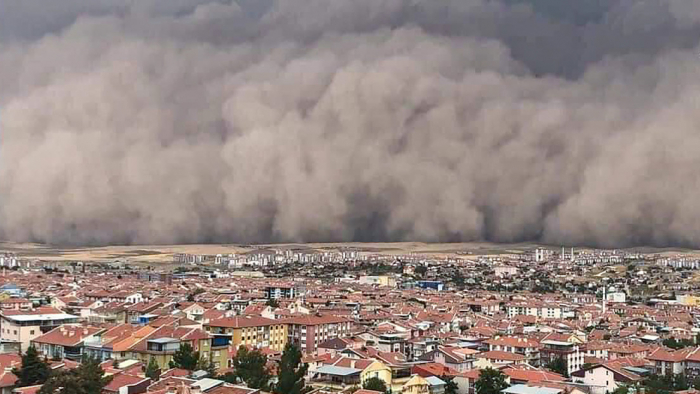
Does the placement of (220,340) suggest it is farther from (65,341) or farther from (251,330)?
(65,341)

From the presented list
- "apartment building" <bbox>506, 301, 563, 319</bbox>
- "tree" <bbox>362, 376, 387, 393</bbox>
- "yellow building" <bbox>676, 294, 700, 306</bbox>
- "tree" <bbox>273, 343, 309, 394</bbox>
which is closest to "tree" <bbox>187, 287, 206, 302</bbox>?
"apartment building" <bbox>506, 301, 563, 319</bbox>

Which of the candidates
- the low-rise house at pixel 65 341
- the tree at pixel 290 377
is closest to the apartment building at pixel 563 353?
the tree at pixel 290 377

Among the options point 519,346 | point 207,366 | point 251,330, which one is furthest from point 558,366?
point 207,366

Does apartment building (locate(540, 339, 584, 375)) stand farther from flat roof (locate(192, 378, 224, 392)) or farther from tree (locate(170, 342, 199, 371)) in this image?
flat roof (locate(192, 378, 224, 392))

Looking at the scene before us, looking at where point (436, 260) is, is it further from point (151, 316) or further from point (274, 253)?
point (151, 316)

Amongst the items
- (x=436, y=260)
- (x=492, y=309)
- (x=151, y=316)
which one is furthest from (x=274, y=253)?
(x=151, y=316)
